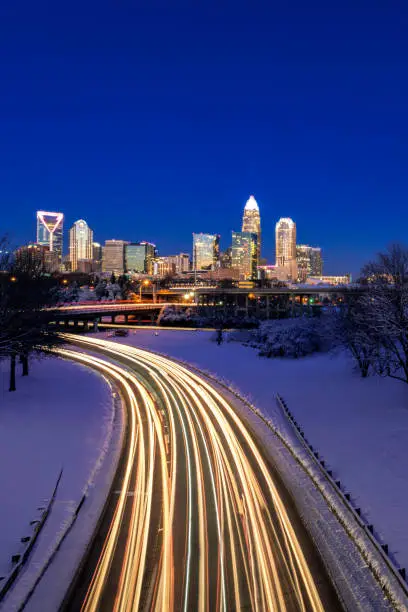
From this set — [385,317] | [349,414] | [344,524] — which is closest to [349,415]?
[349,414]

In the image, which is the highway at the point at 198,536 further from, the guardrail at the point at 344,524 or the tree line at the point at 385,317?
the tree line at the point at 385,317

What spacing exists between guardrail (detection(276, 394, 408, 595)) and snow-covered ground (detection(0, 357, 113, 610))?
8779 mm

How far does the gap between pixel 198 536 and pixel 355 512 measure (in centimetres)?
491

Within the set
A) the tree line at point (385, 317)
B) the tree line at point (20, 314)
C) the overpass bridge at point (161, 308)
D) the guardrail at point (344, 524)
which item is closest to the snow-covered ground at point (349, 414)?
the guardrail at point (344, 524)

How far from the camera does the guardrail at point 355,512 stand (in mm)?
9953

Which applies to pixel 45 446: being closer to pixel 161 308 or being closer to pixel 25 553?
pixel 25 553

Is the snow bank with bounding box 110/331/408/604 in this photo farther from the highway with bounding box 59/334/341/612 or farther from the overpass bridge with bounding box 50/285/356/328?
the overpass bridge with bounding box 50/285/356/328

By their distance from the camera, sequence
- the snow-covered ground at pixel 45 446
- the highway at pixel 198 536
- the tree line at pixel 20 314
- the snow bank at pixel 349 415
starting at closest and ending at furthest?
the highway at pixel 198 536, the snow-covered ground at pixel 45 446, the snow bank at pixel 349 415, the tree line at pixel 20 314

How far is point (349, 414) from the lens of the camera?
24.3 metres

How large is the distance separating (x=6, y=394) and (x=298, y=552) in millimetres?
23413

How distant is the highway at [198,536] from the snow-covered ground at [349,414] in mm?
2966

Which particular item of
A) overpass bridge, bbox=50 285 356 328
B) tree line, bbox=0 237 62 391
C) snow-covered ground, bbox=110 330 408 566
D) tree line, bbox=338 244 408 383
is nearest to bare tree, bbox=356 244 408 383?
tree line, bbox=338 244 408 383

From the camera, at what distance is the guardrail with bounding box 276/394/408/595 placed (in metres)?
9.95

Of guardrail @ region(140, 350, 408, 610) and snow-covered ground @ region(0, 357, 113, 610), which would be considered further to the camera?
snow-covered ground @ region(0, 357, 113, 610)
